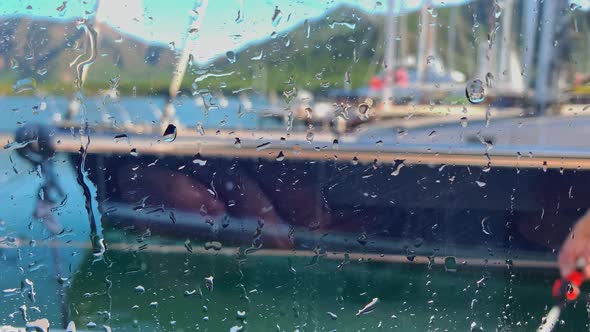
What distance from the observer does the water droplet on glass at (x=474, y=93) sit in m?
2.06

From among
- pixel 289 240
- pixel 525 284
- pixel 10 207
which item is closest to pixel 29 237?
pixel 10 207

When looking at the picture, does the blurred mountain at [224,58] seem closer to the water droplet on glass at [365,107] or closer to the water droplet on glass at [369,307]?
the water droplet on glass at [365,107]

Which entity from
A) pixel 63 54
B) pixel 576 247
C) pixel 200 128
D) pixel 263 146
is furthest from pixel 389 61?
pixel 63 54

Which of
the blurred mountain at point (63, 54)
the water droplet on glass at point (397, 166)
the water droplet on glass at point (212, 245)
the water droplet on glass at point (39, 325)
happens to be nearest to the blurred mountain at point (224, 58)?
the blurred mountain at point (63, 54)

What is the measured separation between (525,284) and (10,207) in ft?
6.56

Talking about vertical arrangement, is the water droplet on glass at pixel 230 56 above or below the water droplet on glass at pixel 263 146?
above

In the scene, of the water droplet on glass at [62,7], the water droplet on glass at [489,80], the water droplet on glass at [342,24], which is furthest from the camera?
the water droplet on glass at [489,80]

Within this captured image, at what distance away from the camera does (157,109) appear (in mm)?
1920

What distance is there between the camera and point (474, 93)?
6.77 feet

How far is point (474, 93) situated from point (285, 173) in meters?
0.78

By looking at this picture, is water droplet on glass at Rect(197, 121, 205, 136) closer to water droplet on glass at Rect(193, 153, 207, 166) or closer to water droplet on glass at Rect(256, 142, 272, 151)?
water droplet on glass at Rect(193, 153, 207, 166)

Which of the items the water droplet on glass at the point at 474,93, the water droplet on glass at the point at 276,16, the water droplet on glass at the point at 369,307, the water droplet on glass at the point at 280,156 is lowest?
the water droplet on glass at the point at 369,307

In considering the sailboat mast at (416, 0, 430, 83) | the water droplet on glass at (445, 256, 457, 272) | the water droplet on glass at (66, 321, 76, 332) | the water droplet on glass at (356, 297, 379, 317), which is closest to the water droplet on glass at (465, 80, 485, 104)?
the sailboat mast at (416, 0, 430, 83)

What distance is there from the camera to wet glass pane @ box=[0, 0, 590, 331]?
1.88 m
